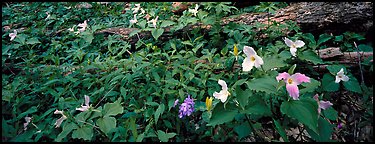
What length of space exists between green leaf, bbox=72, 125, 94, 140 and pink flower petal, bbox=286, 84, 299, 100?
95cm

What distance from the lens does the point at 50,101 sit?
1.84 meters

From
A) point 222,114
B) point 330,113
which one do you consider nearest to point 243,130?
point 222,114

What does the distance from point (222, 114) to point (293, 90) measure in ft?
1.00

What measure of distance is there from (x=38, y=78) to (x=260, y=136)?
183 centimetres

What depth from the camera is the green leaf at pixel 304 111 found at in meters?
0.90

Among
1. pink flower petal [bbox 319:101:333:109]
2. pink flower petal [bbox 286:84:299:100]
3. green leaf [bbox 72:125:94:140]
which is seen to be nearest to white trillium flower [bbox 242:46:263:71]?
pink flower petal [bbox 286:84:299:100]

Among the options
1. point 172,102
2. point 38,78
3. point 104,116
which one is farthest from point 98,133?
point 38,78

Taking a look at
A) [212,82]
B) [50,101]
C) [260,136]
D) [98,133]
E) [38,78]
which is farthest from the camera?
[38,78]

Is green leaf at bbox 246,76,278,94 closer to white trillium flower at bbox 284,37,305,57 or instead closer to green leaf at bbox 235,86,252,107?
green leaf at bbox 235,86,252,107

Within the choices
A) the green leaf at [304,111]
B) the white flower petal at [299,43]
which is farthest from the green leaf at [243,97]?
the white flower petal at [299,43]

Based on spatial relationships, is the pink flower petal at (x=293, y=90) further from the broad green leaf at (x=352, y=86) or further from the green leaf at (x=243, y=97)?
the broad green leaf at (x=352, y=86)

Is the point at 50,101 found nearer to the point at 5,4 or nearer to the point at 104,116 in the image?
the point at 104,116

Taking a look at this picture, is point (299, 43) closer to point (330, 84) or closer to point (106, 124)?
point (330, 84)

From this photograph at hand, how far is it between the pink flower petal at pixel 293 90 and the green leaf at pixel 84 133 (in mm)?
946
